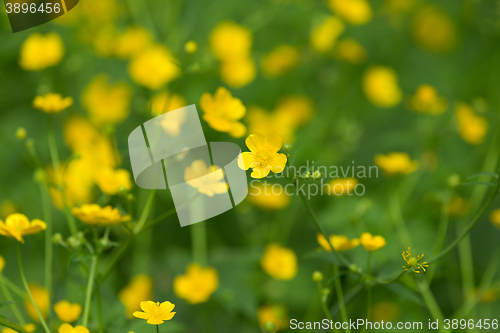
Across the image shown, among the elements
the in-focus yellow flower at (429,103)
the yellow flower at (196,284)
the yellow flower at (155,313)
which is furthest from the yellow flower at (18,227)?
the in-focus yellow flower at (429,103)

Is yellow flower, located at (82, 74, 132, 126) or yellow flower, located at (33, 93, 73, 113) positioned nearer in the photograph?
yellow flower, located at (33, 93, 73, 113)

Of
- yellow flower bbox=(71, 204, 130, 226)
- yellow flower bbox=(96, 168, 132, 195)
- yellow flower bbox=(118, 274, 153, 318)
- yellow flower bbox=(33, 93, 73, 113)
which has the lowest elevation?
yellow flower bbox=(118, 274, 153, 318)

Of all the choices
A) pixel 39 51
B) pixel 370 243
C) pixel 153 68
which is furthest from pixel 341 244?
pixel 39 51

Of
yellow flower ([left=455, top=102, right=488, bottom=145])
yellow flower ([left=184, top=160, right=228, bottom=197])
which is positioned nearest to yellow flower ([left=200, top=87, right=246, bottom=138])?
yellow flower ([left=184, top=160, right=228, bottom=197])

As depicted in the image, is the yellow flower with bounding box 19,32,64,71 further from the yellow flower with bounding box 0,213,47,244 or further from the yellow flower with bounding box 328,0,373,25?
the yellow flower with bounding box 328,0,373,25

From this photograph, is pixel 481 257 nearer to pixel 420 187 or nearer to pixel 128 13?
pixel 420 187

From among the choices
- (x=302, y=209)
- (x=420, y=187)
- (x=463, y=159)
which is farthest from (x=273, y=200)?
(x=463, y=159)
